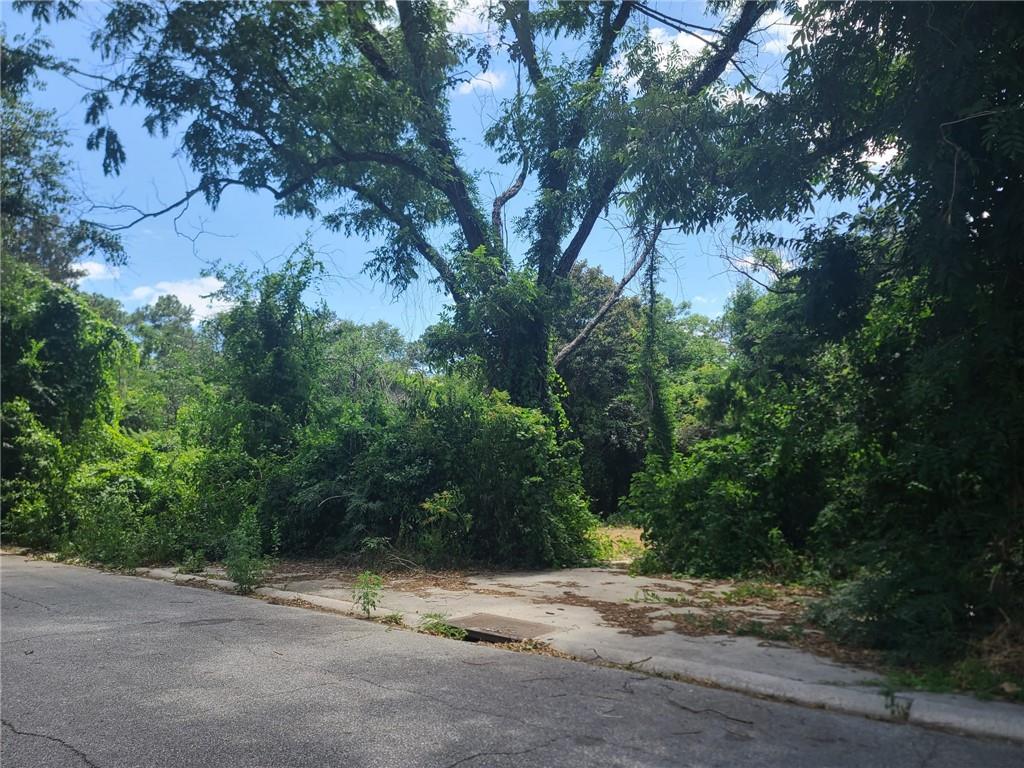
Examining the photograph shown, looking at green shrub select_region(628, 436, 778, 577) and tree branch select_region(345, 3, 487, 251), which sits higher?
tree branch select_region(345, 3, 487, 251)

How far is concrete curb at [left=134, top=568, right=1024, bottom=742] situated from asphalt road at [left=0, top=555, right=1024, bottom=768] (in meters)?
0.15

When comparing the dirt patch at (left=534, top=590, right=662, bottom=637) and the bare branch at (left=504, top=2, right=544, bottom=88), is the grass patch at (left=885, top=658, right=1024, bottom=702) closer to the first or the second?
the dirt patch at (left=534, top=590, right=662, bottom=637)

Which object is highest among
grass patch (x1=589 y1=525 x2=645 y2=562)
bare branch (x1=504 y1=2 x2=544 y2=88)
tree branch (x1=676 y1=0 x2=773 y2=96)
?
bare branch (x1=504 y1=2 x2=544 y2=88)

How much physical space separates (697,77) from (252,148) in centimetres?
901

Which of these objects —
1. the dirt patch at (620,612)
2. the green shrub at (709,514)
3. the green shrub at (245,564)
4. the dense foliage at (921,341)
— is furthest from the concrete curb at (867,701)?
the green shrub at (245,564)

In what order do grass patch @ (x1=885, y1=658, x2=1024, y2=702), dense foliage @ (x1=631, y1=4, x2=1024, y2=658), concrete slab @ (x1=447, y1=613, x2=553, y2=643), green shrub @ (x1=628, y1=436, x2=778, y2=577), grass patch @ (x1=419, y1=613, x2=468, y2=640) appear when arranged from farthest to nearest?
1. green shrub @ (x1=628, y1=436, x2=778, y2=577)
2. grass patch @ (x1=419, y1=613, x2=468, y2=640)
3. concrete slab @ (x1=447, y1=613, x2=553, y2=643)
4. dense foliage @ (x1=631, y1=4, x2=1024, y2=658)
5. grass patch @ (x1=885, y1=658, x2=1024, y2=702)

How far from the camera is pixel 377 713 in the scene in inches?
190

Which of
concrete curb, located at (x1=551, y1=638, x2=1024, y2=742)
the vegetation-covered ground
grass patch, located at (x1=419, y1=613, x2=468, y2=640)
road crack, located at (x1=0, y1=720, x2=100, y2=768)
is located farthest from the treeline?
road crack, located at (x1=0, y1=720, x2=100, y2=768)

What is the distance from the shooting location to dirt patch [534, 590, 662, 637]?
23.9 feet

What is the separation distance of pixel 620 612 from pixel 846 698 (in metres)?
3.39

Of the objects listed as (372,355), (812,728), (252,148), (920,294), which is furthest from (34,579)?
(372,355)

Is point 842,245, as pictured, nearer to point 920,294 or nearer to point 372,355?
point 920,294

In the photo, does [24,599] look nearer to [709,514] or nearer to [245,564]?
[245,564]

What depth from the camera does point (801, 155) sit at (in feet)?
24.3
